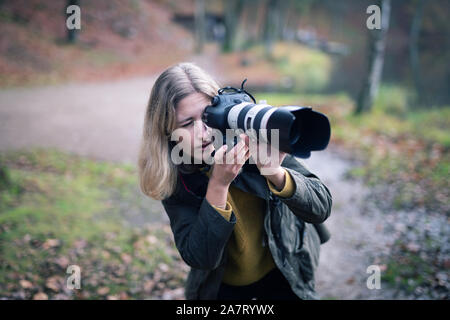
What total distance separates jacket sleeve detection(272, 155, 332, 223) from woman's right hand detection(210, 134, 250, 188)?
0.21 metres

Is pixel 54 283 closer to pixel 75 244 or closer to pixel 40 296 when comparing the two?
pixel 40 296

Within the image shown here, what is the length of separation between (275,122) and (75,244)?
112 inches

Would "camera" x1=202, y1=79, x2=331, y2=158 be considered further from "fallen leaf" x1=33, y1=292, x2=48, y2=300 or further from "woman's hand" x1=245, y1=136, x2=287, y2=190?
"fallen leaf" x1=33, y1=292, x2=48, y2=300

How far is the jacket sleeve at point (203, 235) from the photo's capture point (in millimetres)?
1232

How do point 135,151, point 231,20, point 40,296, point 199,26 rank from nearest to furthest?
point 40,296 → point 135,151 → point 199,26 → point 231,20

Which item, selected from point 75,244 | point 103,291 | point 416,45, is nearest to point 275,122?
point 103,291

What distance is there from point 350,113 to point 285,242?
23.0 feet

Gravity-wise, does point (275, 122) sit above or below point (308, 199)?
above

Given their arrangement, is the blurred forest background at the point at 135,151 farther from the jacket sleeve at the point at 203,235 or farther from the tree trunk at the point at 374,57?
the jacket sleeve at the point at 203,235

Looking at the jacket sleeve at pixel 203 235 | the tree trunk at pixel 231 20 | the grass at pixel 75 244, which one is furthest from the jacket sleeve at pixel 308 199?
the tree trunk at pixel 231 20

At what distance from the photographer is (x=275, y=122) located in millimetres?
1077

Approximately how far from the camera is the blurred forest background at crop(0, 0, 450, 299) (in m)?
2.95
